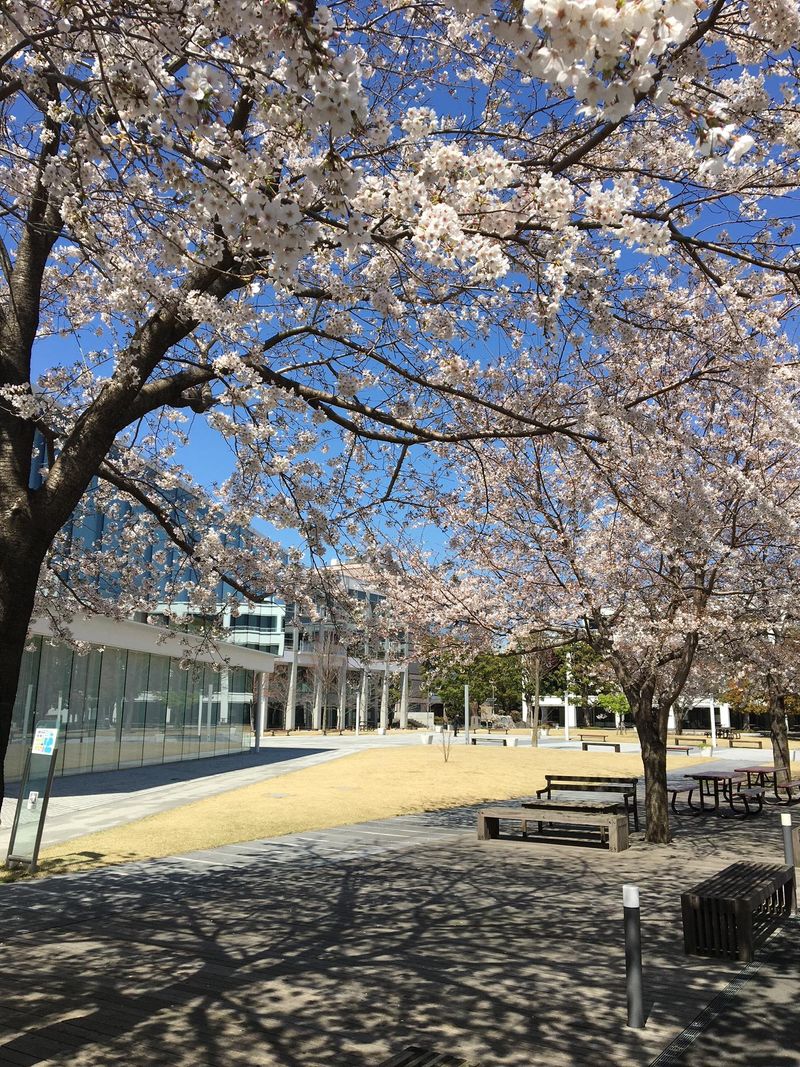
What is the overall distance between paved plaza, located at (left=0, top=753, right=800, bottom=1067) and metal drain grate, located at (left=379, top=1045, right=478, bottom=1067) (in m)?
0.38

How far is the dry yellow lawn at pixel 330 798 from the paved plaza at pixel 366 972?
1.99m

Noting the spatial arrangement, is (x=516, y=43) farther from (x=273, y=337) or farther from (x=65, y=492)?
(x=273, y=337)

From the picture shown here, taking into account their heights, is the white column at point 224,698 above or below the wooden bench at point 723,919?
above

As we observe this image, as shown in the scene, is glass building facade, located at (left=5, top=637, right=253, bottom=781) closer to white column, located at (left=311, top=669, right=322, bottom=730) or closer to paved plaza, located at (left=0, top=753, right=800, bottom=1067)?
paved plaza, located at (left=0, top=753, right=800, bottom=1067)

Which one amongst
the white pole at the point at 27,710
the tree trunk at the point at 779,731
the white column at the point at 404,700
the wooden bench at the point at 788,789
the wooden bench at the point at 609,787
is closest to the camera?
the wooden bench at the point at 609,787

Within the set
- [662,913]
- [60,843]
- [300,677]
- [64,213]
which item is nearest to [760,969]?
[662,913]

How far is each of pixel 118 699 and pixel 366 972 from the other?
63.2ft

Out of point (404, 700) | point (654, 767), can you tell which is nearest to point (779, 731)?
point (654, 767)

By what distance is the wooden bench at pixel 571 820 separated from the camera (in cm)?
1168

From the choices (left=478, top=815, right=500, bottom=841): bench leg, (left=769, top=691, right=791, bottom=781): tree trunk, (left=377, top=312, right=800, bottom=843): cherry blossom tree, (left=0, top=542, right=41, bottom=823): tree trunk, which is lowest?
(left=478, top=815, right=500, bottom=841): bench leg

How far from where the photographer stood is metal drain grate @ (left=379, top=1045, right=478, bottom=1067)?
4149 millimetres

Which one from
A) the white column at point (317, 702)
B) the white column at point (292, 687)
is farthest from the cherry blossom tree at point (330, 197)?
the white column at point (317, 702)

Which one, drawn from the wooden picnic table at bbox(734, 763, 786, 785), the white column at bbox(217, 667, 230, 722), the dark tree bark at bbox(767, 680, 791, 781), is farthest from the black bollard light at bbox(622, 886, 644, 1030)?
the white column at bbox(217, 667, 230, 722)

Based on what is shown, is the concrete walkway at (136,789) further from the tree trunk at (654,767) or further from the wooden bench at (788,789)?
the tree trunk at (654,767)
